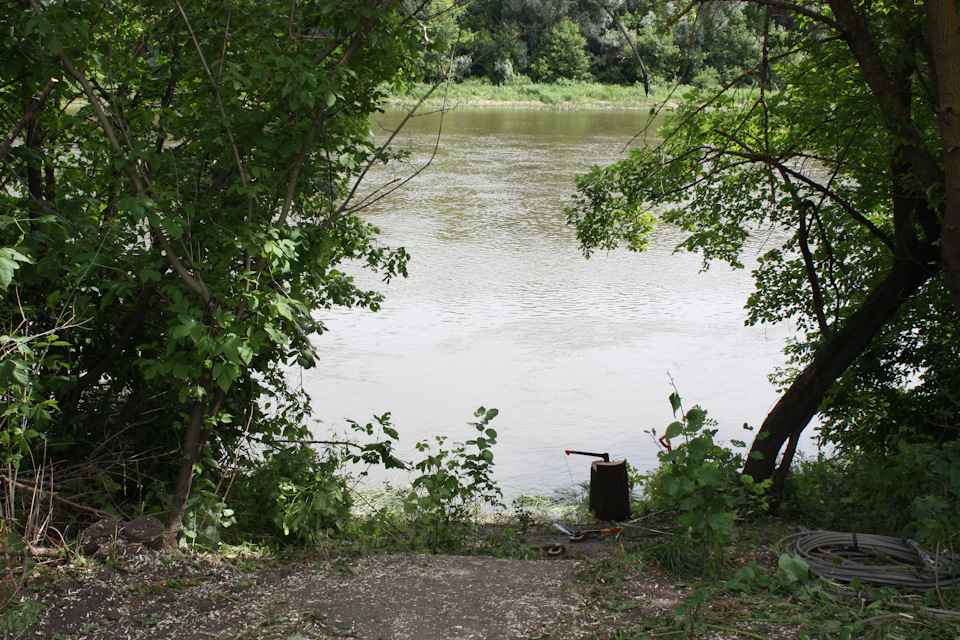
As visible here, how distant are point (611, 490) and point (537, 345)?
3812mm

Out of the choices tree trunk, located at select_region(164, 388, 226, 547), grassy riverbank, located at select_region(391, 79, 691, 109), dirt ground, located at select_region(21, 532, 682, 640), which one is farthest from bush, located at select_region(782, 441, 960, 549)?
grassy riverbank, located at select_region(391, 79, 691, 109)

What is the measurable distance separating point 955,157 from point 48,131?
4.53 metres

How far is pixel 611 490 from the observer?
18.6 feet

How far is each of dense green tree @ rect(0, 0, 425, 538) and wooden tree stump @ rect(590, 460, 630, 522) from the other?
217 cm

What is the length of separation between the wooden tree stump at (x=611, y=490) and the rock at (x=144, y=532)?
305 centimetres

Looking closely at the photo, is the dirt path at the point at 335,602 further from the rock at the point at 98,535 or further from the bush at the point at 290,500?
the bush at the point at 290,500

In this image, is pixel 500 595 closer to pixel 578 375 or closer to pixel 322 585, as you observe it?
pixel 322 585

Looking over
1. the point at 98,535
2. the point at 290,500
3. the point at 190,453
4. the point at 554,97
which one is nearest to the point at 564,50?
the point at 554,97

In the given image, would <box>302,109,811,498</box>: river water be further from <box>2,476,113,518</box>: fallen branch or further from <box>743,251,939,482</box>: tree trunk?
<box>2,476,113,518</box>: fallen branch

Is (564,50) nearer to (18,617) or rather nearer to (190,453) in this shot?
(190,453)

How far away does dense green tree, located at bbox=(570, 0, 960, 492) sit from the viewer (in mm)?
4508

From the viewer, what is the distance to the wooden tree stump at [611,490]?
5660mm

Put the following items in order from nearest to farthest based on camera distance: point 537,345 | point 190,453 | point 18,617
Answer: point 18,617, point 190,453, point 537,345

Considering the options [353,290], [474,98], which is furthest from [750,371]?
[474,98]
